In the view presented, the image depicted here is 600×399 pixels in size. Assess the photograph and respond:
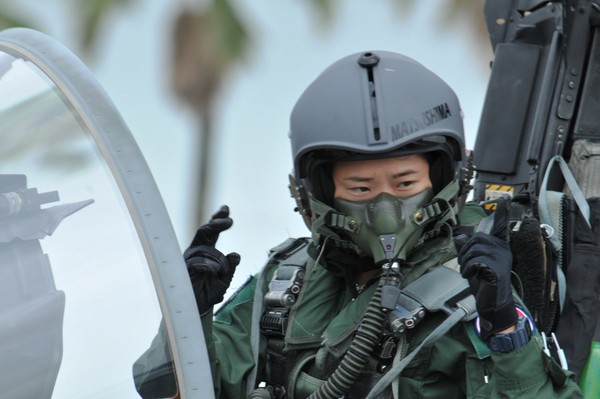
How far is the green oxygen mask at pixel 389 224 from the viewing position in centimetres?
290

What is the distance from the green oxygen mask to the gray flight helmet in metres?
0.12

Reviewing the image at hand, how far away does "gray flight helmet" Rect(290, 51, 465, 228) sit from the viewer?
115 inches

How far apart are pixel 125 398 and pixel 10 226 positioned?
1.29 feet

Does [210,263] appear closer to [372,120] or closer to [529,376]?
[372,120]

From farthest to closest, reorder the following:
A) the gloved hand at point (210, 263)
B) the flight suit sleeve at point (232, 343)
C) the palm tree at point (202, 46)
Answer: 1. the palm tree at point (202, 46)
2. the flight suit sleeve at point (232, 343)
3. the gloved hand at point (210, 263)

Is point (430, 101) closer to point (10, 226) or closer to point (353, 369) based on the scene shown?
point (353, 369)

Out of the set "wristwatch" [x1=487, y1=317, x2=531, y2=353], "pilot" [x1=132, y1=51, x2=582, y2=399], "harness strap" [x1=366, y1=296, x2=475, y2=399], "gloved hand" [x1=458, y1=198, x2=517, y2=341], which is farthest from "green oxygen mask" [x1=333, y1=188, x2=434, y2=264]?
"wristwatch" [x1=487, y1=317, x2=531, y2=353]

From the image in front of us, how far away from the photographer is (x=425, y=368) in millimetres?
2811

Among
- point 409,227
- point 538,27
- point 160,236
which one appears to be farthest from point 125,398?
point 538,27

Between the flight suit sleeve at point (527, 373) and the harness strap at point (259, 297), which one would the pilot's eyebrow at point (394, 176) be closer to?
the harness strap at point (259, 297)

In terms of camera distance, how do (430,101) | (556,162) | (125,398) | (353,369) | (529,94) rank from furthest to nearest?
(529,94) → (556,162) → (430,101) → (353,369) → (125,398)

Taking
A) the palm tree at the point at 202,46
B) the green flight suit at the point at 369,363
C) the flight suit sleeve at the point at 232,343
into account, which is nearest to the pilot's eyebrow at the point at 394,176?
the green flight suit at the point at 369,363

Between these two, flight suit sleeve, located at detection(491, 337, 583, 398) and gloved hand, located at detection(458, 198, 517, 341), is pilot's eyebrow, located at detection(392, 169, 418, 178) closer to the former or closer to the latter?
gloved hand, located at detection(458, 198, 517, 341)

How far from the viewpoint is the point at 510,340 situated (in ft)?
8.27
